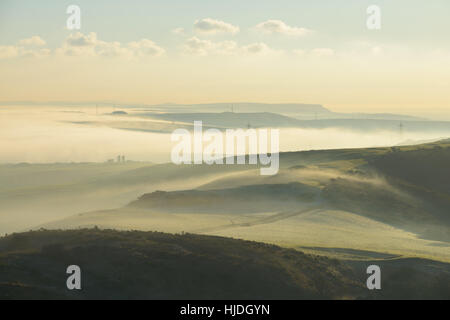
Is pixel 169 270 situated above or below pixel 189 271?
above

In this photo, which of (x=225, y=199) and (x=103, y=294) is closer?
(x=103, y=294)

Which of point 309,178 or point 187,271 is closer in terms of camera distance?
point 187,271

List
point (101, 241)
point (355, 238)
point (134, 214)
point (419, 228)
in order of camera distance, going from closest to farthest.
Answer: point (101, 241)
point (355, 238)
point (134, 214)
point (419, 228)

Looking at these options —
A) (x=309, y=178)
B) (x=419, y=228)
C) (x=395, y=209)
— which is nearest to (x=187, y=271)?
(x=419, y=228)

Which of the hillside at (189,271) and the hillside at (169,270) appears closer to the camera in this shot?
the hillside at (169,270)

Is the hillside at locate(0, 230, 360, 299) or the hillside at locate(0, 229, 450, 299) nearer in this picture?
the hillside at locate(0, 230, 360, 299)

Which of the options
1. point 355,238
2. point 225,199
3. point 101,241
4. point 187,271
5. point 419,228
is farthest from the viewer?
point 225,199
